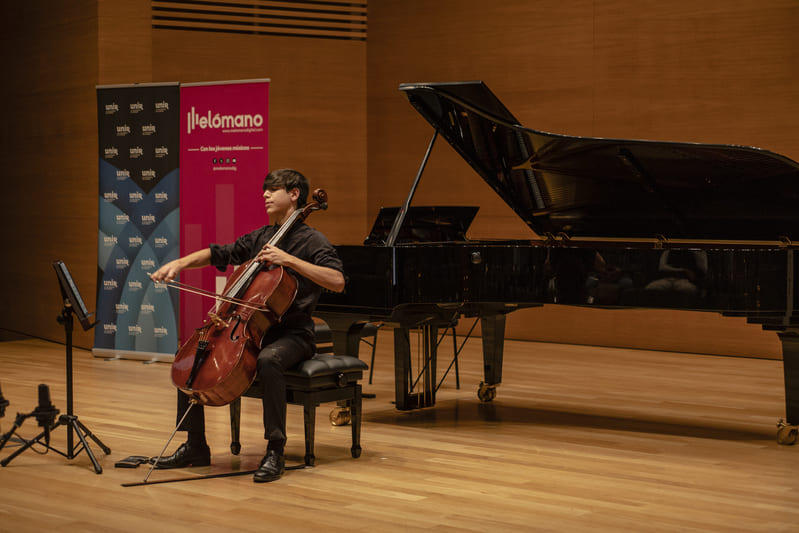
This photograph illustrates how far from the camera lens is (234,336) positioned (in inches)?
155

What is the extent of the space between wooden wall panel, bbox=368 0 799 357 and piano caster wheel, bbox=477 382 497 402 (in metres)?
2.80

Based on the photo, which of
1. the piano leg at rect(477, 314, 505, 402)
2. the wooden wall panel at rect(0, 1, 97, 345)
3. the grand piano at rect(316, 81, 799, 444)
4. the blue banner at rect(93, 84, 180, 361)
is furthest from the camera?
the wooden wall panel at rect(0, 1, 97, 345)

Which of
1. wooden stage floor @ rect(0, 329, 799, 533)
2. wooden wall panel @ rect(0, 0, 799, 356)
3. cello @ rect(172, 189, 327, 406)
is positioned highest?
wooden wall panel @ rect(0, 0, 799, 356)

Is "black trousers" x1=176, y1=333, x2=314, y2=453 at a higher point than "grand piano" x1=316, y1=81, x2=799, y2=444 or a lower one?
lower

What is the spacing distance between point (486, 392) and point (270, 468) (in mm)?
2141

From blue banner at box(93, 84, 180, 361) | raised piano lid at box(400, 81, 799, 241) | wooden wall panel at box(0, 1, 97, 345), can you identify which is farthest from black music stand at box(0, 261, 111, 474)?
wooden wall panel at box(0, 1, 97, 345)

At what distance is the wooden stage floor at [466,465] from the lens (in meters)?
3.52

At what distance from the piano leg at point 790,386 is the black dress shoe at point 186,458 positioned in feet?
8.67

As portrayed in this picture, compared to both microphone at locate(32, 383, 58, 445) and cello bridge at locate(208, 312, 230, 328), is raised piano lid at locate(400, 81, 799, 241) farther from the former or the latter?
microphone at locate(32, 383, 58, 445)

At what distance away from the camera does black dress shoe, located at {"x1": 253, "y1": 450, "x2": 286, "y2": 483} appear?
4.02 metres

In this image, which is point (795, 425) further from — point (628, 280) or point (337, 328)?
point (337, 328)

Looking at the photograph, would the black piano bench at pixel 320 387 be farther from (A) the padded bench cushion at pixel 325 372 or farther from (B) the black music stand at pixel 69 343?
(B) the black music stand at pixel 69 343

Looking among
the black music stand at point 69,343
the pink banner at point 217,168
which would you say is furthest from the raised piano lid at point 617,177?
the pink banner at point 217,168

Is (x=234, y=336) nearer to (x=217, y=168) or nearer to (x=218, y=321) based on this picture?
(x=218, y=321)
